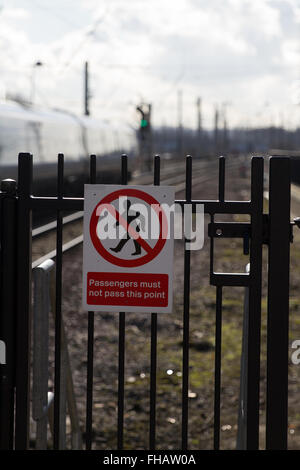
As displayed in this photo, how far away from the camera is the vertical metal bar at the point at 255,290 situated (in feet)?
12.9

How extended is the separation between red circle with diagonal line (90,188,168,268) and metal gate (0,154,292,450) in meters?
0.11

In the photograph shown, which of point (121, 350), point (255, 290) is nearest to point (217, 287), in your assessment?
point (255, 290)

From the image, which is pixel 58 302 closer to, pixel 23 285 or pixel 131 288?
pixel 23 285

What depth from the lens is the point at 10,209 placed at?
4.04 metres

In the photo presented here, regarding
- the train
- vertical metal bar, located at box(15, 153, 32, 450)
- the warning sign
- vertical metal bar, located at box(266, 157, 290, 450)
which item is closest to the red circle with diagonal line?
the warning sign

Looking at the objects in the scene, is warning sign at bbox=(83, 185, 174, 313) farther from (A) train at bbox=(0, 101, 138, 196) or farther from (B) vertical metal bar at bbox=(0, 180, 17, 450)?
(A) train at bbox=(0, 101, 138, 196)

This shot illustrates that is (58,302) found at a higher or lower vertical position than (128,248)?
lower

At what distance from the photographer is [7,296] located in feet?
13.3

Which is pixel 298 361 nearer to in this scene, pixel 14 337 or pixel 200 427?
pixel 200 427

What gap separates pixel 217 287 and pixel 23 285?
Result: 0.95 metres

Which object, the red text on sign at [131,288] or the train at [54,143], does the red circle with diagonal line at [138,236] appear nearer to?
the red text on sign at [131,288]

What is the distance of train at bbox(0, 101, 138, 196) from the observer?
806 inches

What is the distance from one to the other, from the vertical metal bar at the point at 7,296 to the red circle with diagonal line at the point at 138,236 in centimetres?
43
